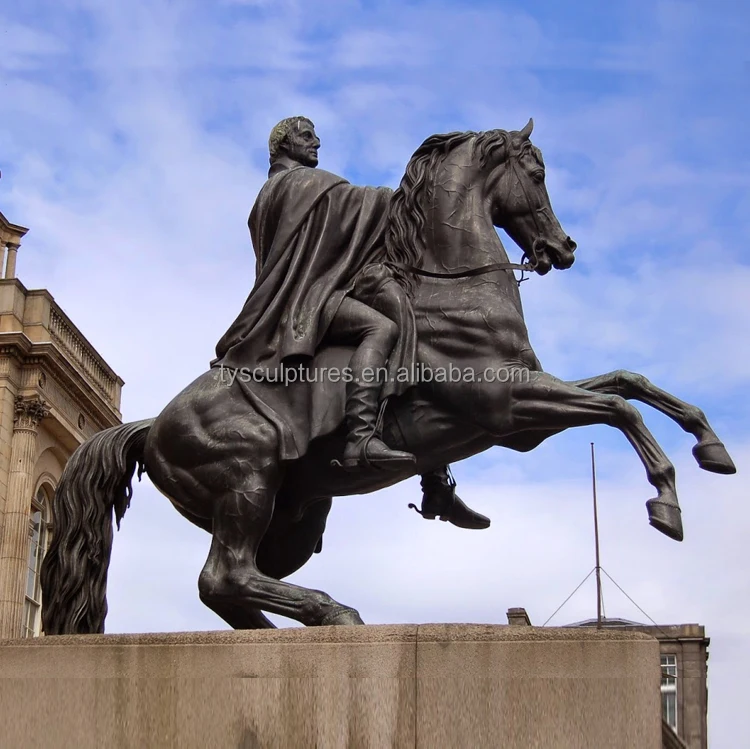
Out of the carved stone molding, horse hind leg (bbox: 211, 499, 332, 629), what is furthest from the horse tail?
the carved stone molding

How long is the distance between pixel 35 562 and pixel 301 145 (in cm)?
2783

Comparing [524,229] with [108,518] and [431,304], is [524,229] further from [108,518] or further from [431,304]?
[108,518]

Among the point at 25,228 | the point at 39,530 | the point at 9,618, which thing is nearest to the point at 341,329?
the point at 9,618

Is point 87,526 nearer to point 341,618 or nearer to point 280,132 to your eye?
point 341,618

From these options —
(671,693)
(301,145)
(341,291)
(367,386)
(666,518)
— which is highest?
(301,145)

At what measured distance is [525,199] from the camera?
928 centimetres

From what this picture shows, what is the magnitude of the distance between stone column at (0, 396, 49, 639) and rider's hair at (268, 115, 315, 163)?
2434 cm

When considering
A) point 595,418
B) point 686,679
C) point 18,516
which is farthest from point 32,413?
point 595,418

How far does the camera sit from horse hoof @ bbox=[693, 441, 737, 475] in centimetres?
823

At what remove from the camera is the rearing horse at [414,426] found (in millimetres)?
8375

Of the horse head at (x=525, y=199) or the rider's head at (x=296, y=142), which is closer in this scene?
the horse head at (x=525, y=199)

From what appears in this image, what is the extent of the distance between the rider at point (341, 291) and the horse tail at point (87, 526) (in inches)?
35.6

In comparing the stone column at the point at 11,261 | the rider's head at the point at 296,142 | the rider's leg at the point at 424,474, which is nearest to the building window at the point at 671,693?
the stone column at the point at 11,261

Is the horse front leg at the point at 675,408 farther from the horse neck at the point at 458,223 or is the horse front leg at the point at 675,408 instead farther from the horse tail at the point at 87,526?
the horse tail at the point at 87,526
